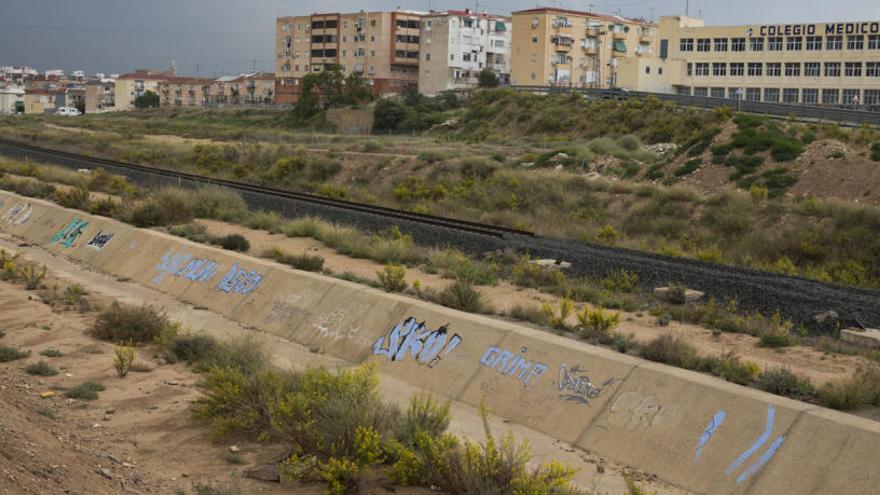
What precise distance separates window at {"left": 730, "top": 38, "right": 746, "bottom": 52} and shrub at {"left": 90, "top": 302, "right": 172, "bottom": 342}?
7296cm

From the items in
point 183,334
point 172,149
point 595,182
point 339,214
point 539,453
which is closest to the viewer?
point 539,453

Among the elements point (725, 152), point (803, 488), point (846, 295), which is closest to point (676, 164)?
point (725, 152)

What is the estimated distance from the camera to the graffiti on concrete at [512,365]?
12883 mm

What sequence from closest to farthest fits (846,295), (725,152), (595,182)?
(846,295)
(595,182)
(725,152)

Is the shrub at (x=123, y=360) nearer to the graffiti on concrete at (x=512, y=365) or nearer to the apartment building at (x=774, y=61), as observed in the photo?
the graffiti on concrete at (x=512, y=365)

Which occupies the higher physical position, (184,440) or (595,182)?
(595,182)

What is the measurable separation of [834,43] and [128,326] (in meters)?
70.6

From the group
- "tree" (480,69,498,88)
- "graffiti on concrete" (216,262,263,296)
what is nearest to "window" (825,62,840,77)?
"tree" (480,69,498,88)

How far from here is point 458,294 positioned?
53.2 feet

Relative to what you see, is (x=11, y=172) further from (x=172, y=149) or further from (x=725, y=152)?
(x=725, y=152)

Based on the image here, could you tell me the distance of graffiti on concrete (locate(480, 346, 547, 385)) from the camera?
12883mm

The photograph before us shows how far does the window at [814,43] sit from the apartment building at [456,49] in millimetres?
43424

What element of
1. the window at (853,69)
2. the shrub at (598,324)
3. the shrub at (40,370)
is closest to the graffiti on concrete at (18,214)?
the shrub at (40,370)

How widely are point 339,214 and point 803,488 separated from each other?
67.4 ft
